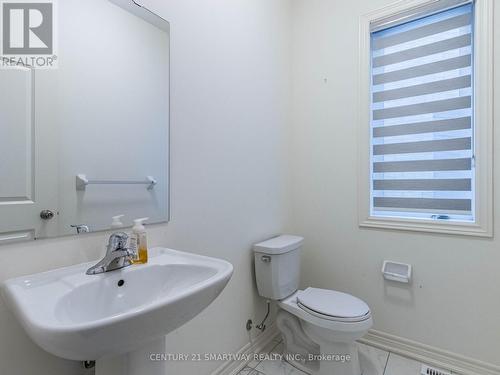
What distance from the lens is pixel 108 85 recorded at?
1.00 metres

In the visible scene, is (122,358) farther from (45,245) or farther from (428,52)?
(428,52)

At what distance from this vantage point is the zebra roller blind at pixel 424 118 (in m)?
1.60

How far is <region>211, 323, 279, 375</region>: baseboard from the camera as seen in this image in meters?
1.47

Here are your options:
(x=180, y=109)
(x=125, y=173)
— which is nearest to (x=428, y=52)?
(x=180, y=109)

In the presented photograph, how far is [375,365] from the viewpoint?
63.0 inches

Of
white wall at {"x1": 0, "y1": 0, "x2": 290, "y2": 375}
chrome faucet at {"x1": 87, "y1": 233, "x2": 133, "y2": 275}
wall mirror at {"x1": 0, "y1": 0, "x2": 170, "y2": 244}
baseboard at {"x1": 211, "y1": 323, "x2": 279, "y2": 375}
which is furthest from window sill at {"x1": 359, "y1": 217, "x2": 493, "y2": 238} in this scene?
chrome faucet at {"x1": 87, "y1": 233, "x2": 133, "y2": 275}

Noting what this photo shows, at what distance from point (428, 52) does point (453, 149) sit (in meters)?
0.64

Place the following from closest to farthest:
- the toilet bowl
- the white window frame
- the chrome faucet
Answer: the chrome faucet < the toilet bowl < the white window frame

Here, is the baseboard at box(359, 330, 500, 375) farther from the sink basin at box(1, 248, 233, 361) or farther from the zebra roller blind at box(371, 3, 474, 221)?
the sink basin at box(1, 248, 233, 361)

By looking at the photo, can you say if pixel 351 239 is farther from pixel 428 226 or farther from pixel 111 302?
pixel 111 302

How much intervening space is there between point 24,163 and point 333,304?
151cm

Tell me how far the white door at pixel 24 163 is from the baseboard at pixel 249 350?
115 centimetres

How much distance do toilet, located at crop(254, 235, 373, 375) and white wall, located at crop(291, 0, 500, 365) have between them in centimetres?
33

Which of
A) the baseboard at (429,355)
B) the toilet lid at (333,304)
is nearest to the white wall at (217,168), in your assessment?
the toilet lid at (333,304)
